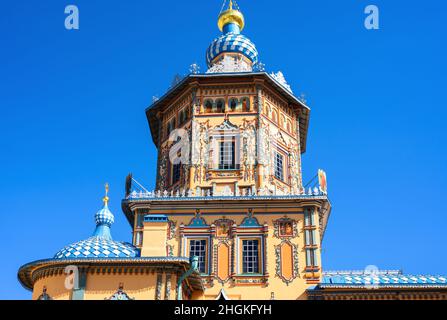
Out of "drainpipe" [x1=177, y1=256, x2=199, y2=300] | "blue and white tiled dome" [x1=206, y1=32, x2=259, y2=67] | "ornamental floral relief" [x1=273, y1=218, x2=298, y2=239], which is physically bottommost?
"drainpipe" [x1=177, y1=256, x2=199, y2=300]

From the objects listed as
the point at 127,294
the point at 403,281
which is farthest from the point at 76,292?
the point at 403,281

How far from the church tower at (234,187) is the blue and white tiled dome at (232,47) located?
0.22 feet

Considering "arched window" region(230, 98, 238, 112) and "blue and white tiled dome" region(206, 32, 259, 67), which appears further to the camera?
"blue and white tiled dome" region(206, 32, 259, 67)

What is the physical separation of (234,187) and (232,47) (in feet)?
33.0

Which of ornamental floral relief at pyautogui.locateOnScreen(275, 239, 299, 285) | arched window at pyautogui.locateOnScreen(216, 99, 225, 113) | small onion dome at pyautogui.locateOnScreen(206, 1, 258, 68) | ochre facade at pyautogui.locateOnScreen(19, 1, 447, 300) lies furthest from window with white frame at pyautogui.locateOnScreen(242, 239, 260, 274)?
small onion dome at pyautogui.locateOnScreen(206, 1, 258, 68)

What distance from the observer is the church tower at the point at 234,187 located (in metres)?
27.3

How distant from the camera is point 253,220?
28.5m

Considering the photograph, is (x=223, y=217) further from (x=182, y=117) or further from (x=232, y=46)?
(x=232, y=46)

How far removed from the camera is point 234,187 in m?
30.0

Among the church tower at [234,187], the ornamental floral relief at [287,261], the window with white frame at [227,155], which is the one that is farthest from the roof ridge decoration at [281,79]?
the ornamental floral relief at [287,261]

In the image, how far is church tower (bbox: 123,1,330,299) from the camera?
27266 millimetres

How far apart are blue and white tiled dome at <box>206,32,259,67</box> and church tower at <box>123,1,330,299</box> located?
7cm

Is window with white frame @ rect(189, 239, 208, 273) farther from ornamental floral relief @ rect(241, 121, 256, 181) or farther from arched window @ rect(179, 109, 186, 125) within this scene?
arched window @ rect(179, 109, 186, 125)
